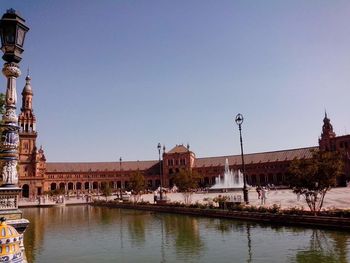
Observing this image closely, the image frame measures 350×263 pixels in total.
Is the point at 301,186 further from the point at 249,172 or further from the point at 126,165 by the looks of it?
the point at 126,165

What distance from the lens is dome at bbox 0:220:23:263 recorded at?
628cm

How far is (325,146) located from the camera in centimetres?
9494

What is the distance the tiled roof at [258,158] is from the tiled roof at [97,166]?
77.5ft

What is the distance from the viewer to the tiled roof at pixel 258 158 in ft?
378

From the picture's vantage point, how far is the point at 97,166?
140 meters

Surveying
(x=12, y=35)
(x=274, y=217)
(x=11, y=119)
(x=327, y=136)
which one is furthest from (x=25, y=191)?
(x=12, y=35)

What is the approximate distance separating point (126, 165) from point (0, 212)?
138 metres

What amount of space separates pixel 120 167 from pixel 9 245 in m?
111

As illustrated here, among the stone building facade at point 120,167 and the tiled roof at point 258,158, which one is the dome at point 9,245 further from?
the tiled roof at point 258,158

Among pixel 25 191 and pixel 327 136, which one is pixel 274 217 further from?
pixel 25 191

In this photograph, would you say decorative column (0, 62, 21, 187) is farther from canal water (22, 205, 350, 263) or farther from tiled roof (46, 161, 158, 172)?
tiled roof (46, 161, 158, 172)

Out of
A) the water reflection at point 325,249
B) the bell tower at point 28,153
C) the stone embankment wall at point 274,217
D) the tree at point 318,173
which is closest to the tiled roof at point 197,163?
the bell tower at point 28,153

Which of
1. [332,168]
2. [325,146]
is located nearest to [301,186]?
[332,168]

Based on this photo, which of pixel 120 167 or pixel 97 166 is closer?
pixel 120 167
